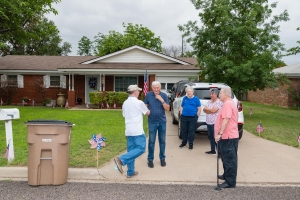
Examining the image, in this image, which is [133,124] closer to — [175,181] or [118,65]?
[175,181]

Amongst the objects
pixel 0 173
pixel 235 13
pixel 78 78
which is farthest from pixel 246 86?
pixel 78 78

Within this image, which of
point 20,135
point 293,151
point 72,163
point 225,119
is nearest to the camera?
point 225,119

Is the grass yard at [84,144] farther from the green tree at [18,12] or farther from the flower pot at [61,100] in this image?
the flower pot at [61,100]

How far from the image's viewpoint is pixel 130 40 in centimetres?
4300

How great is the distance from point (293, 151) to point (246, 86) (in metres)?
5.86

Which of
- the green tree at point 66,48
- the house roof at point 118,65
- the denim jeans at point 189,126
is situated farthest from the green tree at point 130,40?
the denim jeans at point 189,126

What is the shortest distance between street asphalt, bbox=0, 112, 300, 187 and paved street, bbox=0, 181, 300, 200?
0.20m

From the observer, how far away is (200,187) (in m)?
4.81

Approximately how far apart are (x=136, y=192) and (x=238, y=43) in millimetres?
9990

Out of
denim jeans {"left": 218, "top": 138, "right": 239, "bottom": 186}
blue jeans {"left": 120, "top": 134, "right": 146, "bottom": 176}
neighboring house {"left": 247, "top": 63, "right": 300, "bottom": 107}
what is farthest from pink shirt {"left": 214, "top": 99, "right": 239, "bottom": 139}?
neighboring house {"left": 247, "top": 63, "right": 300, "bottom": 107}

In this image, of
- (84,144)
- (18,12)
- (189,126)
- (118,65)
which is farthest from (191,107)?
(118,65)

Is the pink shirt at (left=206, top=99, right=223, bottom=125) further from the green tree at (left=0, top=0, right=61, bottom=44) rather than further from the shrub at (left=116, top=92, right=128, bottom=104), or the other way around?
the shrub at (left=116, top=92, right=128, bottom=104)

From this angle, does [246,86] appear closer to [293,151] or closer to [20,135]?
[293,151]

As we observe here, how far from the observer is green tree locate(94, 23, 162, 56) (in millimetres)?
42969
